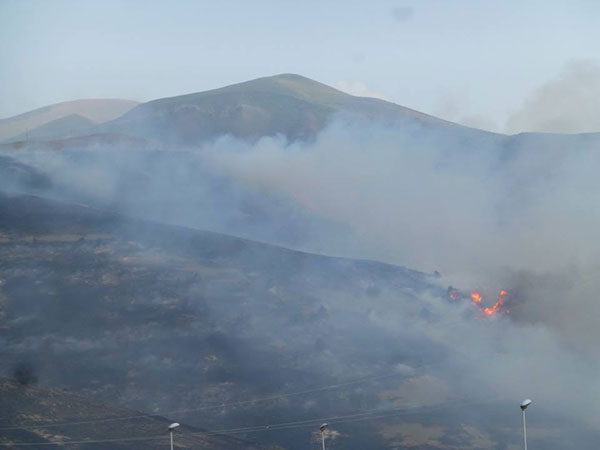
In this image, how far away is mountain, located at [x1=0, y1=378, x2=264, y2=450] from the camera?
3250cm

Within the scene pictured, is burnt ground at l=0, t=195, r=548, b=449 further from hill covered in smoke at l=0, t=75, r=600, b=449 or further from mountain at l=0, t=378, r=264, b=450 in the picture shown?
mountain at l=0, t=378, r=264, b=450

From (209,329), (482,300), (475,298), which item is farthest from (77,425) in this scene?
(482,300)

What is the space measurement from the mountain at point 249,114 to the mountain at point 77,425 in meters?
92.9

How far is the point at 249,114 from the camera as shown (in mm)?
135875

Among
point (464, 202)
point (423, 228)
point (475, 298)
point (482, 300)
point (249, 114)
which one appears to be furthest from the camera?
point (249, 114)

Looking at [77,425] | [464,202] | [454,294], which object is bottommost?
[77,425]

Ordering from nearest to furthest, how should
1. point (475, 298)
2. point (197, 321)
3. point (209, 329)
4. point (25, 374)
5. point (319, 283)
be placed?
point (25, 374) < point (209, 329) < point (197, 321) < point (475, 298) < point (319, 283)

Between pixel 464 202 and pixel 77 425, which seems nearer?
pixel 77 425

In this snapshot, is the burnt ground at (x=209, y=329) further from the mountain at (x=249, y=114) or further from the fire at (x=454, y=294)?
the mountain at (x=249, y=114)

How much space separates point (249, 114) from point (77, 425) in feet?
351

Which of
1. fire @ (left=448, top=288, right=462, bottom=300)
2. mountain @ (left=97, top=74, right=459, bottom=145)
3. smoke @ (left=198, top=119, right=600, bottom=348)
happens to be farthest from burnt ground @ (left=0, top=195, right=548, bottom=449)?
mountain @ (left=97, top=74, right=459, bottom=145)

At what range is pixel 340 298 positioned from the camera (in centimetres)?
5806

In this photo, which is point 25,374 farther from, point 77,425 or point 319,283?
point 319,283

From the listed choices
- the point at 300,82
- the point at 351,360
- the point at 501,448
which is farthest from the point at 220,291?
the point at 300,82
